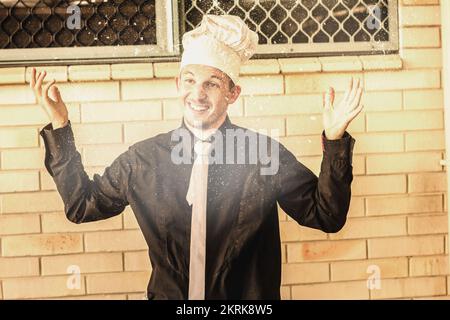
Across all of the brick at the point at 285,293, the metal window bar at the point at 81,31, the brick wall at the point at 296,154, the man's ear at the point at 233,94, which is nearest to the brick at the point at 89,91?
the brick wall at the point at 296,154

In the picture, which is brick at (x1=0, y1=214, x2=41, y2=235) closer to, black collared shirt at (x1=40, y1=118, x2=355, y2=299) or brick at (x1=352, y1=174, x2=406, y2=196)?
black collared shirt at (x1=40, y1=118, x2=355, y2=299)

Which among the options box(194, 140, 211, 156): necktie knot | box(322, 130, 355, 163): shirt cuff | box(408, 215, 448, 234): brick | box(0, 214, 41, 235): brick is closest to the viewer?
box(322, 130, 355, 163): shirt cuff

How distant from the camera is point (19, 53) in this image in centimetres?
306

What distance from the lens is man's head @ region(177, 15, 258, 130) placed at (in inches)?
115

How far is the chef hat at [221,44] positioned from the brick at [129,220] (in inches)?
34.5

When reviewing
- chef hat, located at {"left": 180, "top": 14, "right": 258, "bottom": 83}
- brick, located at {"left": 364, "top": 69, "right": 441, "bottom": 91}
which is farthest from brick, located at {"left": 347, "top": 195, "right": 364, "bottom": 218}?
chef hat, located at {"left": 180, "top": 14, "right": 258, "bottom": 83}

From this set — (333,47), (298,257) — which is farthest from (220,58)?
(298,257)

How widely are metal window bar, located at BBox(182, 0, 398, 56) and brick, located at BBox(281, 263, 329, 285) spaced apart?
124cm

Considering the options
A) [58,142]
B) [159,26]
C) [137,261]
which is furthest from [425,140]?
[58,142]

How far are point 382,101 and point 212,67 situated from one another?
1.01 metres

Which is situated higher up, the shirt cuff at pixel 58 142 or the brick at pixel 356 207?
the shirt cuff at pixel 58 142

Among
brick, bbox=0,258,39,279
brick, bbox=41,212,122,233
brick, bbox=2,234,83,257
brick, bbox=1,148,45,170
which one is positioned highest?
brick, bbox=1,148,45,170

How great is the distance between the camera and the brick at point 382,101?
122 inches

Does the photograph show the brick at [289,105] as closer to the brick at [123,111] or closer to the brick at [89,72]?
the brick at [123,111]
